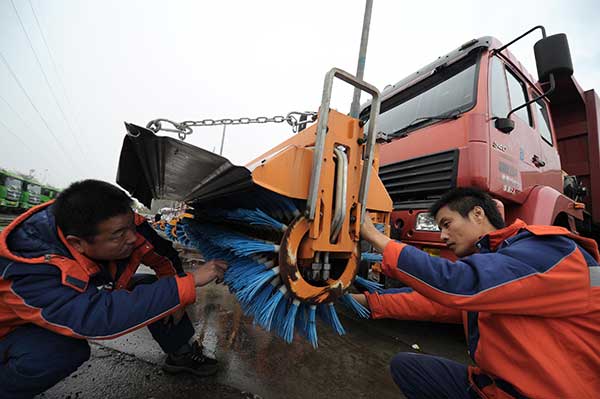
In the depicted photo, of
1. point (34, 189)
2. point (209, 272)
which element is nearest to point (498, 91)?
point (209, 272)

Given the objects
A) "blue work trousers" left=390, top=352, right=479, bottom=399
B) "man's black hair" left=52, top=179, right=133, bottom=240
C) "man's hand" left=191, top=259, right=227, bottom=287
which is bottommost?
"blue work trousers" left=390, top=352, right=479, bottom=399

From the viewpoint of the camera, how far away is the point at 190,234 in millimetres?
2742

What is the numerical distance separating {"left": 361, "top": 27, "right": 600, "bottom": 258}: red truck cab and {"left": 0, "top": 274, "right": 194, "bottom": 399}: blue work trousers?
231 cm

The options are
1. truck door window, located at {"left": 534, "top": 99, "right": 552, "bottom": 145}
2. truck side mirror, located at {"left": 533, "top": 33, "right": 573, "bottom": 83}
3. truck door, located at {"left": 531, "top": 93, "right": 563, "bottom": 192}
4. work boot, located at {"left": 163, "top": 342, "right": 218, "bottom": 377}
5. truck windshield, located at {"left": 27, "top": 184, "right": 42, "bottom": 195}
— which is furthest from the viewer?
truck windshield, located at {"left": 27, "top": 184, "right": 42, "bottom": 195}

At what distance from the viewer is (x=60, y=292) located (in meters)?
1.07

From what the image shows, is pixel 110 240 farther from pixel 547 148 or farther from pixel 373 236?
pixel 547 148

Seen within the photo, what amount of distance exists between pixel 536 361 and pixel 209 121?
2.11 m

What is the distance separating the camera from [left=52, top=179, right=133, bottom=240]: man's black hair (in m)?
1.18

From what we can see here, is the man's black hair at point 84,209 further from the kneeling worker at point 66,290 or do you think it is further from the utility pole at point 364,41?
the utility pole at point 364,41

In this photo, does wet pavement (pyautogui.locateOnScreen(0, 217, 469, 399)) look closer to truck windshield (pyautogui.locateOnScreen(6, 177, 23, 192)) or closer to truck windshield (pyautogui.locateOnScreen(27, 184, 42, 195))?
truck windshield (pyautogui.locateOnScreen(6, 177, 23, 192))

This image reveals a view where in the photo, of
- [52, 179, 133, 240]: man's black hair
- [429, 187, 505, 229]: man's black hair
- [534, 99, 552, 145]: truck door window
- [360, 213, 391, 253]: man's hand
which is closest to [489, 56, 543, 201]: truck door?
[534, 99, 552, 145]: truck door window

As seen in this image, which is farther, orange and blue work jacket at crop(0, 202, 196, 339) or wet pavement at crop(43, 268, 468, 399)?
wet pavement at crop(43, 268, 468, 399)

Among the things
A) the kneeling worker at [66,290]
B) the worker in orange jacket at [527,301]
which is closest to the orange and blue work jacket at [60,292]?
the kneeling worker at [66,290]

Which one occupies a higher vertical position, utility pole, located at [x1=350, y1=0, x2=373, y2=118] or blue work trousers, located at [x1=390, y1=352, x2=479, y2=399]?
utility pole, located at [x1=350, y1=0, x2=373, y2=118]
